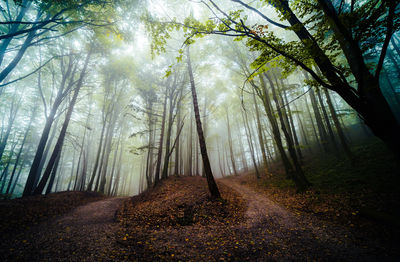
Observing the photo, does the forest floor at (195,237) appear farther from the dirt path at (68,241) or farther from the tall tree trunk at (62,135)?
the tall tree trunk at (62,135)

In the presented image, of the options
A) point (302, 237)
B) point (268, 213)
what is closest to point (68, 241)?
point (302, 237)

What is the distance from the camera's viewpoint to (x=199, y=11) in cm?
928

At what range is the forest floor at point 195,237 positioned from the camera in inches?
122

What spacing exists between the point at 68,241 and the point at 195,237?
3.56 meters

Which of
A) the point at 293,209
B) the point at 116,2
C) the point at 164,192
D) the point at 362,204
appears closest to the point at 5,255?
the point at 164,192

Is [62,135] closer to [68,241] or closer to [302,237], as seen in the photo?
[68,241]

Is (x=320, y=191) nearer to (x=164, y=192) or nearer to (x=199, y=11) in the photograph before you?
(x=164, y=192)

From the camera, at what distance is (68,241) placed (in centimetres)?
368

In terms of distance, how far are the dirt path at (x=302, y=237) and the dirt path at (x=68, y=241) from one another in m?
4.19

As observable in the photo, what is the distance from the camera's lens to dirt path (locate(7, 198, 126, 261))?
122 inches

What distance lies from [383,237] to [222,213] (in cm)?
429

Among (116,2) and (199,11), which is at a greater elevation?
(199,11)

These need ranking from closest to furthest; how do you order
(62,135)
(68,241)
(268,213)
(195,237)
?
(68,241), (195,237), (268,213), (62,135)

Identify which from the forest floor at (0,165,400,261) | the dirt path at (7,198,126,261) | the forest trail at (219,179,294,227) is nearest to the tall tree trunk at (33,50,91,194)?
the forest floor at (0,165,400,261)
